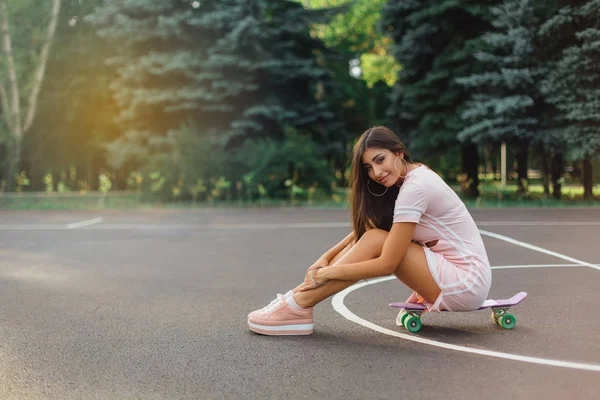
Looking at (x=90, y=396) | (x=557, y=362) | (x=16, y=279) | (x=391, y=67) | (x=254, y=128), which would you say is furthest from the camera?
(x=391, y=67)

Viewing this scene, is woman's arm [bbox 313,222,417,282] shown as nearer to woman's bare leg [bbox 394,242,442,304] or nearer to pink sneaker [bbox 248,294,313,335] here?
woman's bare leg [bbox 394,242,442,304]

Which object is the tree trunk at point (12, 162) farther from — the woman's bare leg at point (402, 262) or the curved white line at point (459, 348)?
the woman's bare leg at point (402, 262)

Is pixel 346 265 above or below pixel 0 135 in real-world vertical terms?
below

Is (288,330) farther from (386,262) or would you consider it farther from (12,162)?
(12,162)

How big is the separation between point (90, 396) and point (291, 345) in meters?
1.55

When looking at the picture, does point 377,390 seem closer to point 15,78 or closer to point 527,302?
→ point 527,302

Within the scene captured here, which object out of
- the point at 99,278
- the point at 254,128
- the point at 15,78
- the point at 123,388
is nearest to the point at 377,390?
the point at 123,388

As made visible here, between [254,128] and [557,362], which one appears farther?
[254,128]

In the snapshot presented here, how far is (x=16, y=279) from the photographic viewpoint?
858 cm

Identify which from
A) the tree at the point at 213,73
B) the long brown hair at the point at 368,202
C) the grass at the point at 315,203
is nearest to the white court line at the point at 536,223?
the grass at the point at 315,203

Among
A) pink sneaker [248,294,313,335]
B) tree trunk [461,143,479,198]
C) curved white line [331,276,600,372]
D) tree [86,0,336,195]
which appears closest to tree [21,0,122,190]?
tree [86,0,336,195]

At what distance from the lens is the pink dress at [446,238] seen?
502cm

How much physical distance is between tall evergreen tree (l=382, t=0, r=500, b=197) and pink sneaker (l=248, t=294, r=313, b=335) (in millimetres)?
18520

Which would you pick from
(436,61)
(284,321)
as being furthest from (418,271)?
(436,61)
